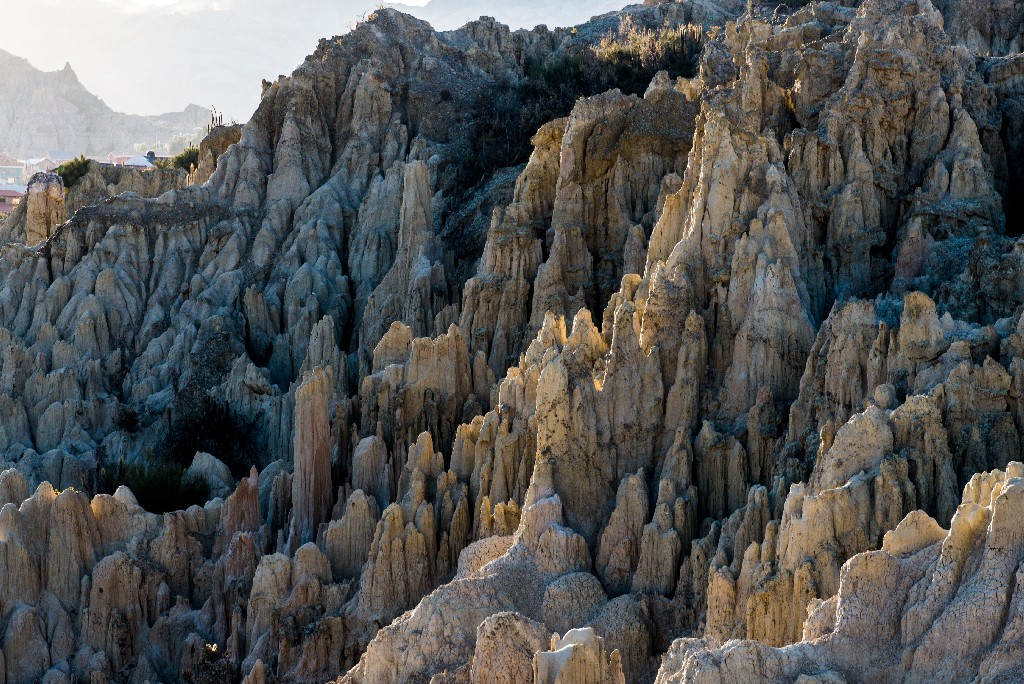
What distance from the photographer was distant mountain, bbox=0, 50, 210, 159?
151875 millimetres

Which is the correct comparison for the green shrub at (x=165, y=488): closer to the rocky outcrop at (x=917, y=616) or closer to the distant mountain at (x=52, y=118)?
the rocky outcrop at (x=917, y=616)

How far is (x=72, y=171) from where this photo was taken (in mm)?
58500

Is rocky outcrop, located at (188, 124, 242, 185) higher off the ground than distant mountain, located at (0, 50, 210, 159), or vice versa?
distant mountain, located at (0, 50, 210, 159)

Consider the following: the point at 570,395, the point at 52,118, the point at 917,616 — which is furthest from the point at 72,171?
the point at 52,118

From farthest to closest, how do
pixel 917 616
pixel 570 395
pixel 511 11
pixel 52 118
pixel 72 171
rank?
pixel 52 118
pixel 511 11
pixel 72 171
pixel 570 395
pixel 917 616

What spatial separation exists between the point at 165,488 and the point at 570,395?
12983mm

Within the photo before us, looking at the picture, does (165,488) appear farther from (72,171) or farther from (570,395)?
(72,171)

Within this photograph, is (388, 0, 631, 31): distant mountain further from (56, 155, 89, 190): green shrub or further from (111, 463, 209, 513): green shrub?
(111, 463, 209, 513): green shrub

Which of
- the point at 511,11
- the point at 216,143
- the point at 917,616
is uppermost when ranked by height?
the point at 511,11

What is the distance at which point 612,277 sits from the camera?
1387 inches

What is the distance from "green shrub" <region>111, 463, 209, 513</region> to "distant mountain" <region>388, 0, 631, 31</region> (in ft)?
259

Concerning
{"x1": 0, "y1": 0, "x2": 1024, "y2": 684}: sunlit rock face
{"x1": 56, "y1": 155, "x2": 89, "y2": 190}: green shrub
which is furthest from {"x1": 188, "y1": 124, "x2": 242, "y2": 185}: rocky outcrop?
{"x1": 56, "y1": 155, "x2": 89, "y2": 190}: green shrub

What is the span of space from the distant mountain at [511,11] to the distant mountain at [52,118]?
1121 inches

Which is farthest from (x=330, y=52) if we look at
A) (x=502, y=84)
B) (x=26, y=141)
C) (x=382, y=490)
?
(x=26, y=141)
